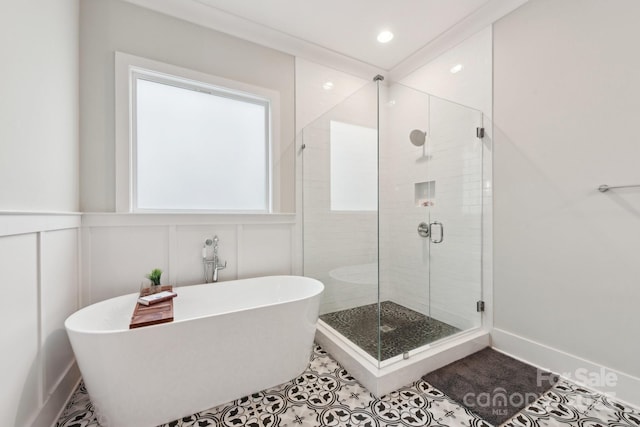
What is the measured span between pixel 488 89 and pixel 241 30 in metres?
2.21

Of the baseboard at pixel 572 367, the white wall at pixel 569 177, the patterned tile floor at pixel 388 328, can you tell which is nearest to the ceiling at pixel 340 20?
the white wall at pixel 569 177

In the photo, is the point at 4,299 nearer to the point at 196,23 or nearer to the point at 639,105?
the point at 196,23

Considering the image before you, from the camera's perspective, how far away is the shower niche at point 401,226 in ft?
6.65

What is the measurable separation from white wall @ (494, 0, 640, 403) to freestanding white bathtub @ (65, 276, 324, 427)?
1.61 meters

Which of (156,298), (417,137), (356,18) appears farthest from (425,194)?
(156,298)

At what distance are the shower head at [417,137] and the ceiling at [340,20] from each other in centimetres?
92

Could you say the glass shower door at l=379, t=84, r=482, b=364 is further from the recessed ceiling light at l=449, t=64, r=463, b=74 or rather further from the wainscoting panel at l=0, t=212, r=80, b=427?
the wainscoting panel at l=0, t=212, r=80, b=427

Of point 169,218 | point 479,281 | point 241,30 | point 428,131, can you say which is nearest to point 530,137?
point 428,131

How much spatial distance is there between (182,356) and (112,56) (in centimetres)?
214

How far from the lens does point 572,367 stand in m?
1.68

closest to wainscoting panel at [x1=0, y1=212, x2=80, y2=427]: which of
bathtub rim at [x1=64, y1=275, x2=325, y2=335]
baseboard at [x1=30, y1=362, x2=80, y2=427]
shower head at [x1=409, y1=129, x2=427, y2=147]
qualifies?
baseboard at [x1=30, y1=362, x2=80, y2=427]

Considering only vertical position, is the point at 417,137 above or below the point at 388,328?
above

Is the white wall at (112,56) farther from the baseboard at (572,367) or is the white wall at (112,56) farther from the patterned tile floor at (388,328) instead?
the baseboard at (572,367)

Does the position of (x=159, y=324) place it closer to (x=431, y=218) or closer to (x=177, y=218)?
(x=177, y=218)
